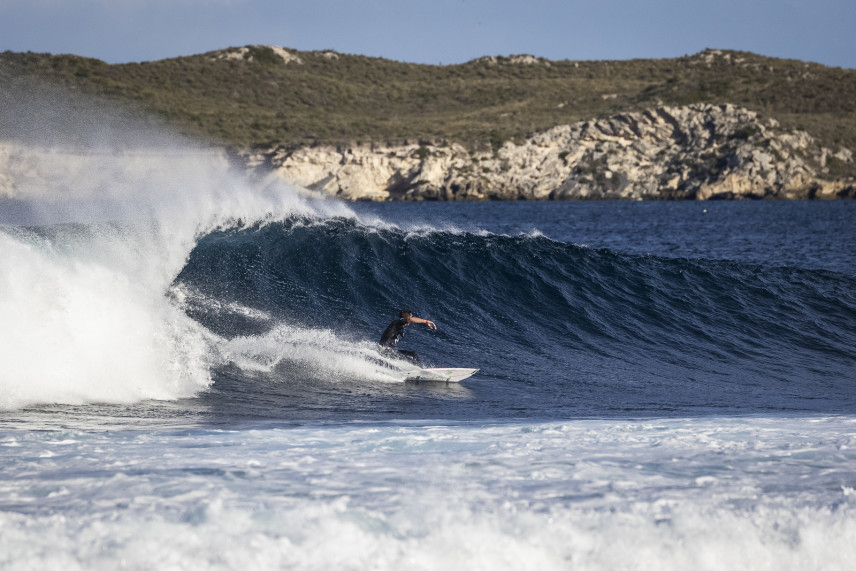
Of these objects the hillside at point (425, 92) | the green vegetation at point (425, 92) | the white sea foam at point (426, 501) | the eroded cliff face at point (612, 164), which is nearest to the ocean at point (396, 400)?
the white sea foam at point (426, 501)

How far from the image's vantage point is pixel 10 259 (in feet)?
30.3

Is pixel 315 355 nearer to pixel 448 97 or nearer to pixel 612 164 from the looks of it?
pixel 612 164

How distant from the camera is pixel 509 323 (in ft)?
44.0

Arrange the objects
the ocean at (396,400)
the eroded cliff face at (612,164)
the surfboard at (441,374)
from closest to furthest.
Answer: the ocean at (396,400), the surfboard at (441,374), the eroded cliff face at (612,164)

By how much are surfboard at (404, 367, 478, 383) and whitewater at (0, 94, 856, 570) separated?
25cm

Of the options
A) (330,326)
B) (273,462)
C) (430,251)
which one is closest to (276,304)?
(330,326)

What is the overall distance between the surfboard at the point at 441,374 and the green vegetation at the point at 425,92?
65692mm

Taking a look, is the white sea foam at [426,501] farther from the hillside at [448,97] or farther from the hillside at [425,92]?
the hillside at [425,92]

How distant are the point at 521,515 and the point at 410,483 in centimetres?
87

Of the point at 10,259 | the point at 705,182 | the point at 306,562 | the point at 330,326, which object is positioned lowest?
the point at 306,562

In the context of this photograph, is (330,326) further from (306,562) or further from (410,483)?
(306,562)

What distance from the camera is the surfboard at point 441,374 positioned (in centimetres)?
947

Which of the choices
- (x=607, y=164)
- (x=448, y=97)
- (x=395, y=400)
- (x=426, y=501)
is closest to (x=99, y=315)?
(x=395, y=400)

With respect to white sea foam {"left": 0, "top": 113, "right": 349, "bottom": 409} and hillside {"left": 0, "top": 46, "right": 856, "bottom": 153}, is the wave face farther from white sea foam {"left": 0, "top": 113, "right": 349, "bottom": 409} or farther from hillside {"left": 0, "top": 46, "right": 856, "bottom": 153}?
hillside {"left": 0, "top": 46, "right": 856, "bottom": 153}
